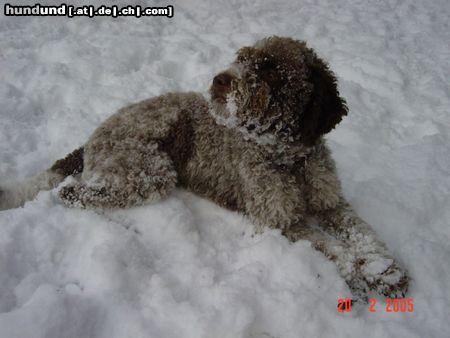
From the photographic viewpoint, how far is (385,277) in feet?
9.85

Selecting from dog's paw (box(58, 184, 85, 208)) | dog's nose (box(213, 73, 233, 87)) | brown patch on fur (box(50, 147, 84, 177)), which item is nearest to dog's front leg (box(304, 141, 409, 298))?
dog's nose (box(213, 73, 233, 87))

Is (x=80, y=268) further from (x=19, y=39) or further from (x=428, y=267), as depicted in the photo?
(x=19, y=39)

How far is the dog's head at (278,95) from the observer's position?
123 inches

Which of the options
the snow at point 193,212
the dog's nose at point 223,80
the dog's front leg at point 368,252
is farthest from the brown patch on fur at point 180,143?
the dog's front leg at point 368,252

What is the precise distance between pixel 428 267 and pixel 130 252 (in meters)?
2.36

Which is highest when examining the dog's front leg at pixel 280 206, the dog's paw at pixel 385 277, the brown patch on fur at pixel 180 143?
the brown patch on fur at pixel 180 143

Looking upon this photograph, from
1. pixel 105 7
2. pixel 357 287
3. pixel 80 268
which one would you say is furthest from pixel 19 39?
pixel 357 287

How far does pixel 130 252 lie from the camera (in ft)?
9.97

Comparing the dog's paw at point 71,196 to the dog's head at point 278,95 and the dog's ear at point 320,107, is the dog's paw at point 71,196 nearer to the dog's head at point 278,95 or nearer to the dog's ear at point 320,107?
the dog's head at point 278,95

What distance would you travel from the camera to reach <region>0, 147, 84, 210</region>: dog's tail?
3.60 metres

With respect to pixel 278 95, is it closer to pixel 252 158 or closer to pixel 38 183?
pixel 252 158

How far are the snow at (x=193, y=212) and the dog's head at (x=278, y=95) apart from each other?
896 mm

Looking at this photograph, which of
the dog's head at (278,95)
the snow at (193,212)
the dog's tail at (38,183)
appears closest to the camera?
the snow at (193,212)
